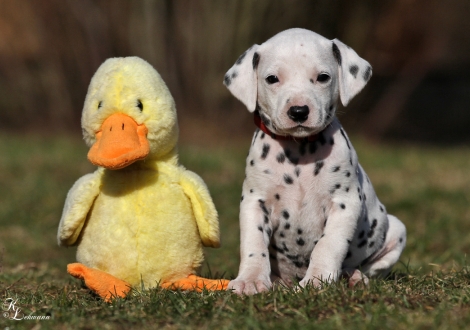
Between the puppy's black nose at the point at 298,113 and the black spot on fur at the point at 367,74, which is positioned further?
the black spot on fur at the point at 367,74

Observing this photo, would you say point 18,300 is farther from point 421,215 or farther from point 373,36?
point 373,36

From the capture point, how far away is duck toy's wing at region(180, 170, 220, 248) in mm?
4785

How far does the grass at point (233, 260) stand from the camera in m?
3.82

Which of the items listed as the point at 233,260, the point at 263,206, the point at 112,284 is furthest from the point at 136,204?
the point at 233,260

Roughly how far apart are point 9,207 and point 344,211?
6.01 metres

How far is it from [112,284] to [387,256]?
207cm

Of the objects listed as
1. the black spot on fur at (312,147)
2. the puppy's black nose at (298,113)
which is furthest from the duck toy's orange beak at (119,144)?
the black spot on fur at (312,147)

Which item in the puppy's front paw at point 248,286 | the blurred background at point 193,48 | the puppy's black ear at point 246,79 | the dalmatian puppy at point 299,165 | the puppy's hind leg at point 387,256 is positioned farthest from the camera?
the blurred background at point 193,48

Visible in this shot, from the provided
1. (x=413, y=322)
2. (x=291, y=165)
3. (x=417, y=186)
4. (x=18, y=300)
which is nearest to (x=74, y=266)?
(x=18, y=300)

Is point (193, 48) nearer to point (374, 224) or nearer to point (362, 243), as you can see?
point (374, 224)

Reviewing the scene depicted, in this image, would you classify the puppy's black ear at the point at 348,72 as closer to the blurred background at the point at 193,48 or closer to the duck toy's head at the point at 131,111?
the duck toy's head at the point at 131,111

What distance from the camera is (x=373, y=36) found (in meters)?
14.8

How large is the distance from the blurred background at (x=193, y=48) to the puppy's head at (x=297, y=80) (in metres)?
8.31

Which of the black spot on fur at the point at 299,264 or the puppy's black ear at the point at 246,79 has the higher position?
the puppy's black ear at the point at 246,79
